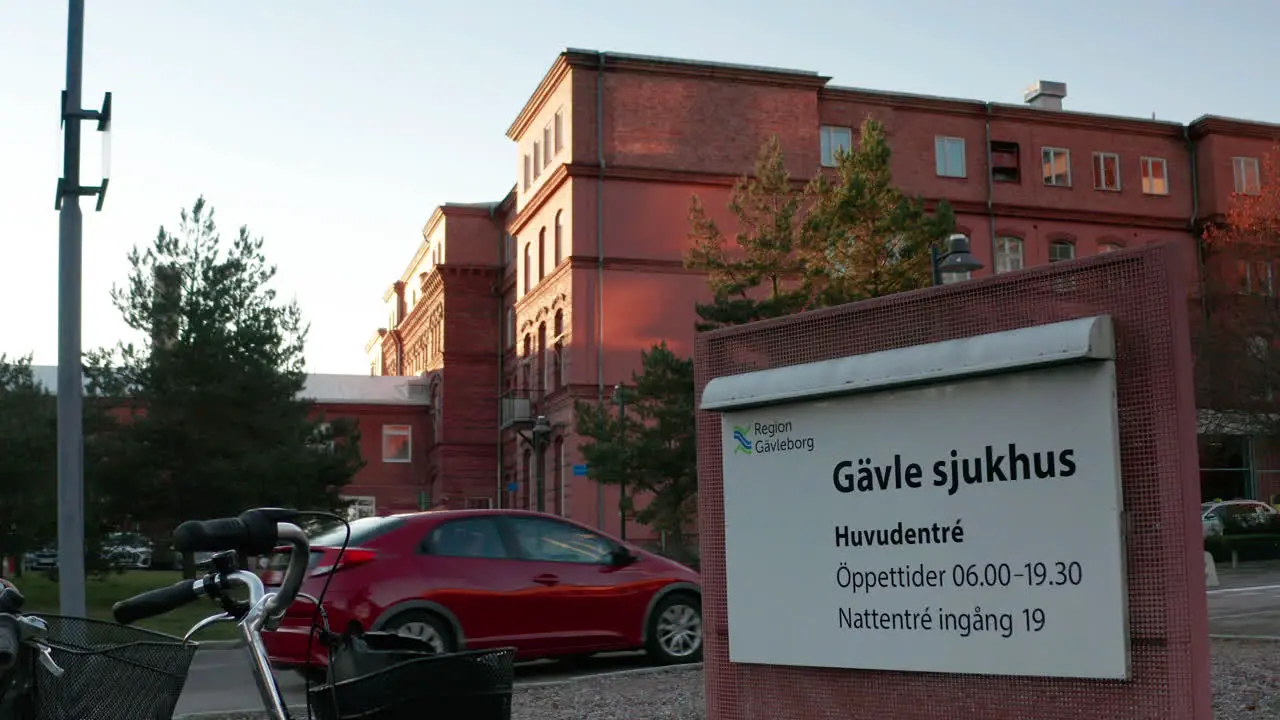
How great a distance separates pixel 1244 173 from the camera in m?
54.8

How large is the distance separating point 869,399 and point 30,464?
105 ft

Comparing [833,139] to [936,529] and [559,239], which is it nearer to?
[559,239]

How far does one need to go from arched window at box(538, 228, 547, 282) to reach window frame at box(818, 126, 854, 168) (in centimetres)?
1011

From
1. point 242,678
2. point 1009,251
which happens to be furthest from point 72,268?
point 1009,251

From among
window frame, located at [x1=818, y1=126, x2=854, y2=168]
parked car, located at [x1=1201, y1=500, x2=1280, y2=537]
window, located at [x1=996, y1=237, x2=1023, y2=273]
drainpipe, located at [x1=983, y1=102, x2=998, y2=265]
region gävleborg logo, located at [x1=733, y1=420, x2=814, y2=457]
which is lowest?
parked car, located at [x1=1201, y1=500, x2=1280, y2=537]

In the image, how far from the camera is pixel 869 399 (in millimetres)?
7180

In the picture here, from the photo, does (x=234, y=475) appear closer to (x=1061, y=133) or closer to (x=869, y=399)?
(x=869, y=399)

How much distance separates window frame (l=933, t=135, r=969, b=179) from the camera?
52000 mm

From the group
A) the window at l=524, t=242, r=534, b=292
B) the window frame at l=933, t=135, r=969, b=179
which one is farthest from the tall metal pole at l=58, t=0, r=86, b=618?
the window frame at l=933, t=135, r=969, b=179

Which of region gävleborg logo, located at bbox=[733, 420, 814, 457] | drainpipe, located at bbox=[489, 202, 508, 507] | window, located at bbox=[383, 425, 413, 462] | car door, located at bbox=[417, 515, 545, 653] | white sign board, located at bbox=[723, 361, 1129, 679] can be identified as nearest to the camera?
white sign board, located at bbox=[723, 361, 1129, 679]

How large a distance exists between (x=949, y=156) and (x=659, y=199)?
11.7 meters

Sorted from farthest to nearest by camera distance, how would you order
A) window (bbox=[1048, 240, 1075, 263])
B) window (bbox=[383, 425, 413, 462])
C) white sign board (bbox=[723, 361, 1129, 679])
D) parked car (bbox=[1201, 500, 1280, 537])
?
window (bbox=[383, 425, 413, 462]) → window (bbox=[1048, 240, 1075, 263]) → parked car (bbox=[1201, 500, 1280, 537]) → white sign board (bbox=[723, 361, 1129, 679])

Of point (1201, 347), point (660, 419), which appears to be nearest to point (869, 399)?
point (660, 419)

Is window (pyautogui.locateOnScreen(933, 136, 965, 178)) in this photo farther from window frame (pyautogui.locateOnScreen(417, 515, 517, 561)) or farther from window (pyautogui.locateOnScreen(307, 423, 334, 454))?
window frame (pyautogui.locateOnScreen(417, 515, 517, 561))
